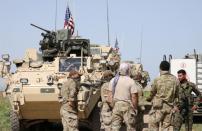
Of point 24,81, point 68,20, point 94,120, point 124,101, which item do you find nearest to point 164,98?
point 124,101

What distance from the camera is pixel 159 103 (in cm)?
886

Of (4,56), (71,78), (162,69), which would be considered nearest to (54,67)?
(4,56)

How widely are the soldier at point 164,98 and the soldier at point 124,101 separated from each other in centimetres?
52

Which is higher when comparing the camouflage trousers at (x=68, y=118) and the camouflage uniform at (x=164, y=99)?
the camouflage uniform at (x=164, y=99)

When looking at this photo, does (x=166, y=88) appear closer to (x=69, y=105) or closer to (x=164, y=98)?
(x=164, y=98)

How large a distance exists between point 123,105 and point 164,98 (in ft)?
2.63

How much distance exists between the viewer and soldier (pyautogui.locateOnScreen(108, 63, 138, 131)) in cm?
848

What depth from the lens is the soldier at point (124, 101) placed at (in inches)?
334

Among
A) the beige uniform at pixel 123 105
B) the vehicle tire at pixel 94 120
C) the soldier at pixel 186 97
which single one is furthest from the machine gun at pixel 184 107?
the vehicle tire at pixel 94 120

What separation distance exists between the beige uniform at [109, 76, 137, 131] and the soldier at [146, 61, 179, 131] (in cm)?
54

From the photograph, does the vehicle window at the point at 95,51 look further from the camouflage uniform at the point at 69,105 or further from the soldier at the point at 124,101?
the soldier at the point at 124,101

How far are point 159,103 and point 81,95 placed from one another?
12.0 ft

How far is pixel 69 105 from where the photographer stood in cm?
1035

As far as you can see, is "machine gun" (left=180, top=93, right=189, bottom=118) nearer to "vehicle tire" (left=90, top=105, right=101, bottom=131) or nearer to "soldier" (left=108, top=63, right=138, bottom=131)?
"soldier" (left=108, top=63, right=138, bottom=131)
